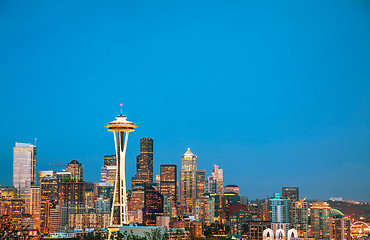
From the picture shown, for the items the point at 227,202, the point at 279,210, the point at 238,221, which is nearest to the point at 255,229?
the point at 238,221

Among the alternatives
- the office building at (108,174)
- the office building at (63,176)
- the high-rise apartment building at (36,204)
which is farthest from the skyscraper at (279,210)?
the high-rise apartment building at (36,204)

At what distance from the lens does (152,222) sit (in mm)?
135125

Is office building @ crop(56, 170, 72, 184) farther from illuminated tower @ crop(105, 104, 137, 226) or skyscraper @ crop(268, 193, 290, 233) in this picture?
illuminated tower @ crop(105, 104, 137, 226)

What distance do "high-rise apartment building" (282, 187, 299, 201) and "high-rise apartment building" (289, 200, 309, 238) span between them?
10.4 feet

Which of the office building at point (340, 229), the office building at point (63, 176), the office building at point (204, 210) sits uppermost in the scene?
the office building at point (63, 176)

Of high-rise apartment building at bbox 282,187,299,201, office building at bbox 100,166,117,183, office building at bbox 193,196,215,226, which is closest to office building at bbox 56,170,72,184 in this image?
office building at bbox 100,166,117,183

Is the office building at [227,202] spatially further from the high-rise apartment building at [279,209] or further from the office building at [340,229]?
the office building at [340,229]

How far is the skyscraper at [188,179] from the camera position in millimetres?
165875

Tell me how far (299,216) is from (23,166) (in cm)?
7624

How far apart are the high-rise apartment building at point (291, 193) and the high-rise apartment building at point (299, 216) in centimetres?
317

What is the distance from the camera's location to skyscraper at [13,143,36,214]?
6501 inches

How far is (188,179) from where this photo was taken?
6772 inches

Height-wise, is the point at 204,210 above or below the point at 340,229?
above

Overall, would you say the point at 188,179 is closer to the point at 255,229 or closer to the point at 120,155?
the point at 255,229
